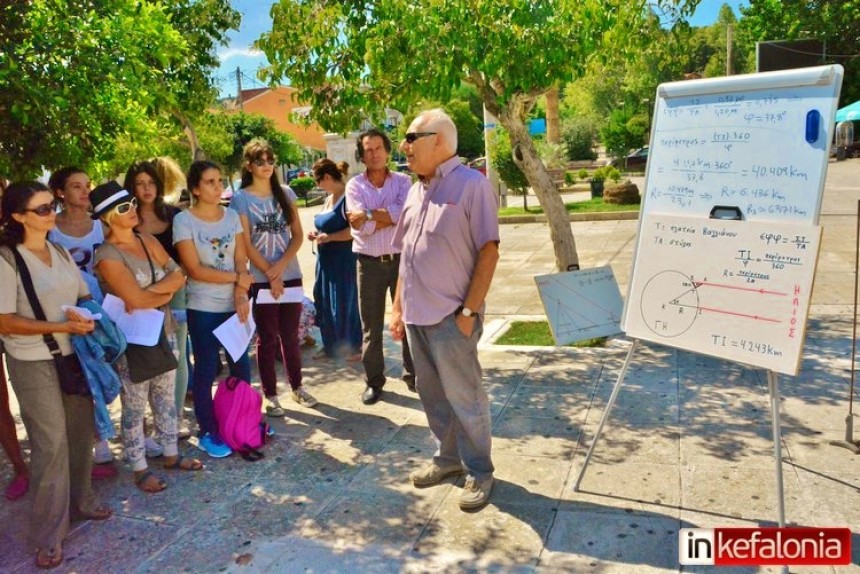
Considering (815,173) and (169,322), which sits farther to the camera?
(169,322)

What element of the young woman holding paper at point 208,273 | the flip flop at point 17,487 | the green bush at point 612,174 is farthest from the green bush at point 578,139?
the flip flop at point 17,487

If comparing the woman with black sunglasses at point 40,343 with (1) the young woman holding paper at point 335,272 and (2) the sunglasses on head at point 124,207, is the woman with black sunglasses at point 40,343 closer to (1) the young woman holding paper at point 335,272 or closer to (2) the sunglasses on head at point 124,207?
(2) the sunglasses on head at point 124,207

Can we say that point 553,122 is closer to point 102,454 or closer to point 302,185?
point 302,185

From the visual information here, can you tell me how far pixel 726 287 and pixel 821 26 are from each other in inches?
1419

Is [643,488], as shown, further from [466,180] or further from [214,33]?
[214,33]

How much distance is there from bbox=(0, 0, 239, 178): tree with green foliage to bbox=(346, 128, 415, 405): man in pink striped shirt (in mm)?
1564

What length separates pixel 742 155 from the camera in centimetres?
317

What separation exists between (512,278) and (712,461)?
6258 mm

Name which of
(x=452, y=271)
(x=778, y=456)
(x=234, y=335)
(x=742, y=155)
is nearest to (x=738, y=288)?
(x=742, y=155)

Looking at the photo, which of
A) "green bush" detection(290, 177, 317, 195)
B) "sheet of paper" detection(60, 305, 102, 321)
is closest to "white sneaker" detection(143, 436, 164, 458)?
"sheet of paper" detection(60, 305, 102, 321)

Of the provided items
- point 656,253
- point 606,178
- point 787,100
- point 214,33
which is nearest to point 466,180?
point 656,253

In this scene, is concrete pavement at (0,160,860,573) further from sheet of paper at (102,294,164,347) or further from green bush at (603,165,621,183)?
green bush at (603,165,621,183)

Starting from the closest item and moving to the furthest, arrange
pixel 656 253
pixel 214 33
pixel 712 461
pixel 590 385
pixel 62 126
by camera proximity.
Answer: pixel 656 253, pixel 712 461, pixel 62 126, pixel 590 385, pixel 214 33

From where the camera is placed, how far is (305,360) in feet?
21.6
